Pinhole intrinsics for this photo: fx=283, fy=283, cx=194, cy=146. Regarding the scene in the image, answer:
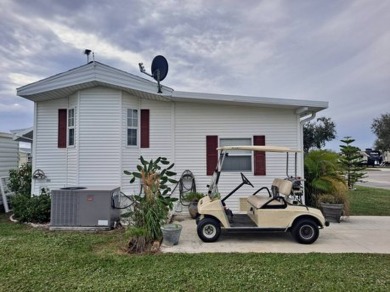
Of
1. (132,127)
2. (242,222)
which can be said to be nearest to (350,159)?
(242,222)

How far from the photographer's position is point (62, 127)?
27.2ft

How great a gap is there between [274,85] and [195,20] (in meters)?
4.78

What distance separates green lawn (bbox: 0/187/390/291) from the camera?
11.3 feet

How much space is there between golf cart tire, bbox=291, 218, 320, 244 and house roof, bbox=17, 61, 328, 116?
339 cm

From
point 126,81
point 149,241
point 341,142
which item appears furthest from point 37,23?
point 341,142

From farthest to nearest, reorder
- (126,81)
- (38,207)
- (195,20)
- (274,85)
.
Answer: (274,85), (195,20), (126,81), (38,207)

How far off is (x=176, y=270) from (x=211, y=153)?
4.58 metres

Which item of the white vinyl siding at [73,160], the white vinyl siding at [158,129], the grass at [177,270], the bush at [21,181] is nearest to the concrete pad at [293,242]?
the grass at [177,270]

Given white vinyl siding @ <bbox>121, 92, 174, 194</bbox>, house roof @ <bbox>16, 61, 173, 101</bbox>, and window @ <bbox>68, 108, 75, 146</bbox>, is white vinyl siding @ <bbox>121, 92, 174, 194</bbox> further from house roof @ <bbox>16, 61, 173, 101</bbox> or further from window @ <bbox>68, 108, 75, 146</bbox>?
window @ <bbox>68, 108, 75, 146</bbox>

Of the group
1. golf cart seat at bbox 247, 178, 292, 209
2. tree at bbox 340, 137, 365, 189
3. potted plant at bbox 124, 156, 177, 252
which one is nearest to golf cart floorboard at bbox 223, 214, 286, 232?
golf cart seat at bbox 247, 178, 292, 209

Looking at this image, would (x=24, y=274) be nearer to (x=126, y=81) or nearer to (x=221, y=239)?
(x=221, y=239)

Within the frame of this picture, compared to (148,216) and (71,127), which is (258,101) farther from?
(71,127)

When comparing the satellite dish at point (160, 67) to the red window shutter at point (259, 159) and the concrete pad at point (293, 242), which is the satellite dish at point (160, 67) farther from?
the concrete pad at point (293, 242)

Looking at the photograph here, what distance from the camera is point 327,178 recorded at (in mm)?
7871
